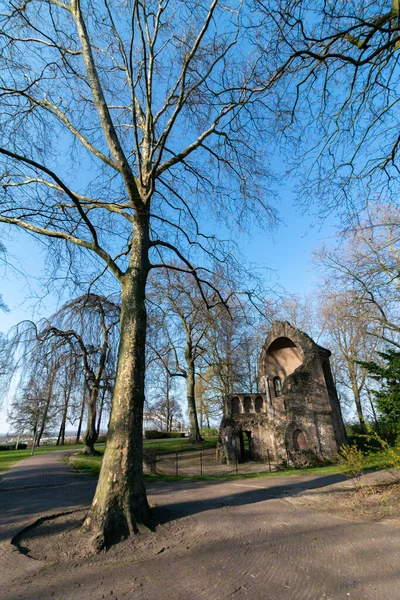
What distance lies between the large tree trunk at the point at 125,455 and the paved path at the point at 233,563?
52cm

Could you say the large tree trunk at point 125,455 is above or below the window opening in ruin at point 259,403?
below

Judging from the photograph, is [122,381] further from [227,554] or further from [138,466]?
[227,554]

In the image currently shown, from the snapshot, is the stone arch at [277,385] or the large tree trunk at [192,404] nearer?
the stone arch at [277,385]

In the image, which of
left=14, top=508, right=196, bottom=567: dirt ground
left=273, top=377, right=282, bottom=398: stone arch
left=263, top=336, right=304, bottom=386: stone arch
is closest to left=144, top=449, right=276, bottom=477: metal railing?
left=273, top=377, right=282, bottom=398: stone arch

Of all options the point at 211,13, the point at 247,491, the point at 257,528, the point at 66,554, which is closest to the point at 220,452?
the point at 247,491

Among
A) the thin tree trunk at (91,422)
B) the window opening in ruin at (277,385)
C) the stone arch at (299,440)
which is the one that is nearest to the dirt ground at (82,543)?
the thin tree trunk at (91,422)

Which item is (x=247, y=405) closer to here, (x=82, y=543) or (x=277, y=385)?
(x=277, y=385)

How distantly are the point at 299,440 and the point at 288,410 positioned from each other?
183cm

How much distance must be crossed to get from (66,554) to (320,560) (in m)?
3.63

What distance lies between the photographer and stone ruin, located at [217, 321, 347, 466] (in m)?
19.0

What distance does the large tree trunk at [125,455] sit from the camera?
5.12 meters

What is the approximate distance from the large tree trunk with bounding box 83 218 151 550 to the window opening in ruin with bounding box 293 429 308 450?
53.1ft

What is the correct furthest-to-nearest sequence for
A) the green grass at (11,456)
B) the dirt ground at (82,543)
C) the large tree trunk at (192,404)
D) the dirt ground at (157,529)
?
the large tree trunk at (192,404)
the green grass at (11,456)
the dirt ground at (157,529)
the dirt ground at (82,543)

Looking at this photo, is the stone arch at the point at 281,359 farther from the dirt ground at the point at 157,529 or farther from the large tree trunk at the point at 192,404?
the dirt ground at the point at 157,529
